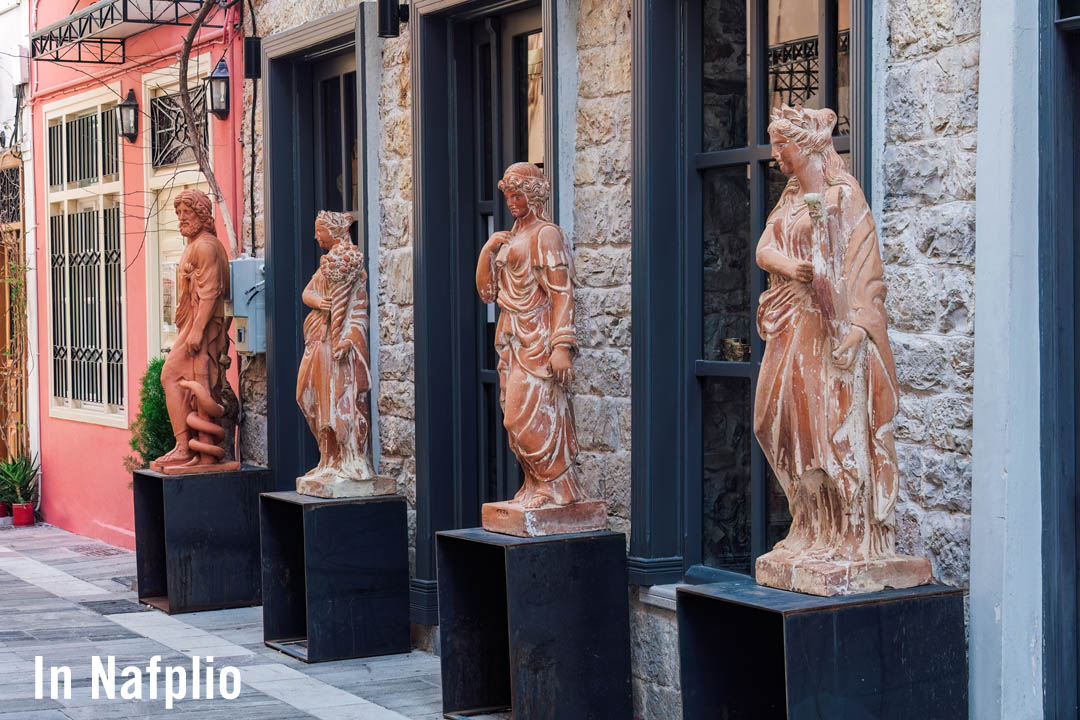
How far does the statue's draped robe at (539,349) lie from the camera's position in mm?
6629

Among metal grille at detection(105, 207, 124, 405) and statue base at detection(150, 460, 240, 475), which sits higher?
metal grille at detection(105, 207, 124, 405)

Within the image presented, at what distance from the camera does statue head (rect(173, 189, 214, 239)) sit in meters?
10.0

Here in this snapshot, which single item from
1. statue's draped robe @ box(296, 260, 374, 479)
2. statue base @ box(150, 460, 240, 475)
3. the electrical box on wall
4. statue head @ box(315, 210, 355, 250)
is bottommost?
statue base @ box(150, 460, 240, 475)

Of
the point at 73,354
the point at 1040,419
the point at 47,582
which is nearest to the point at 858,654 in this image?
the point at 1040,419

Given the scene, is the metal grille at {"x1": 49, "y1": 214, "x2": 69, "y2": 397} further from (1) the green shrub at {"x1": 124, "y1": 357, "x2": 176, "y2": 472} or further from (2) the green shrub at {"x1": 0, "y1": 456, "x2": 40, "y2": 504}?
(1) the green shrub at {"x1": 124, "y1": 357, "x2": 176, "y2": 472}

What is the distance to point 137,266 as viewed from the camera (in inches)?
496

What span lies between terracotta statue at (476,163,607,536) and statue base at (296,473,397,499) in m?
1.76

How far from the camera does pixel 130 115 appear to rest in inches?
490

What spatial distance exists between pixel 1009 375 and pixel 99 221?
9.70 m

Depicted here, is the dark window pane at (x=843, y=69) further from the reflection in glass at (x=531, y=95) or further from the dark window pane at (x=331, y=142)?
the dark window pane at (x=331, y=142)

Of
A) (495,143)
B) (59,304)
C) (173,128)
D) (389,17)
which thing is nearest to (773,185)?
(495,143)

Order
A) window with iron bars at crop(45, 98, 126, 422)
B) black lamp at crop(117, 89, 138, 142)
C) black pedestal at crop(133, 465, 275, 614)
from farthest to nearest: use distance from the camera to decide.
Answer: window with iron bars at crop(45, 98, 126, 422)
black lamp at crop(117, 89, 138, 142)
black pedestal at crop(133, 465, 275, 614)

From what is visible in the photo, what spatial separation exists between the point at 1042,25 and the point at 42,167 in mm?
11103

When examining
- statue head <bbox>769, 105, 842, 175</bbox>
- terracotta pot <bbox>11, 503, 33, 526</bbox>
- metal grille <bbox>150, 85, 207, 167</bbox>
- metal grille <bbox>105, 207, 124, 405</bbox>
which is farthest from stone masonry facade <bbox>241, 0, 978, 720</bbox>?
terracotta pot <bbox>11, 503, 33, 526</bbox>
